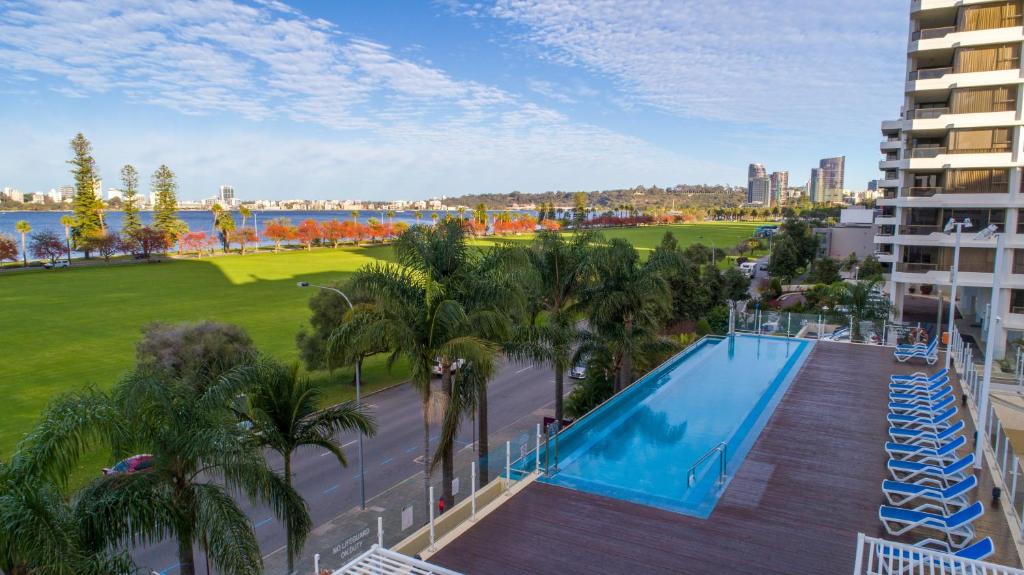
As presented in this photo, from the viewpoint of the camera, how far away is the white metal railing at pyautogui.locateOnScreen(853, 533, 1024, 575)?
7402 millimetres

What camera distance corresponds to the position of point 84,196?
8662 centimetres

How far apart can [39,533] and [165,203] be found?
105 metres

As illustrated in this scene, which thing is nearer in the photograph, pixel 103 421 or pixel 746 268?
pixel 103 421

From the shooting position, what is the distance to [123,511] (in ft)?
27.6

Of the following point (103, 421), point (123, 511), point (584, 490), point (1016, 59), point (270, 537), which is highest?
point (1016, 59)

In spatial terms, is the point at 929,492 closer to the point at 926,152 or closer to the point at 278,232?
the point at 926,152

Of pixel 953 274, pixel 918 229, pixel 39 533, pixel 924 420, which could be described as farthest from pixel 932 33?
pixel 39 533

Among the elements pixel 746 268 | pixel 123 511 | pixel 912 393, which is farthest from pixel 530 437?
pixel 746 268

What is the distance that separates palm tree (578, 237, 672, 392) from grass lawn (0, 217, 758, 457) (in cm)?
1368

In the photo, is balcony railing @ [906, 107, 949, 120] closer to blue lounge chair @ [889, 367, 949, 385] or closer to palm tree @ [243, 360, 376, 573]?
blue lounge chair @ [889, 367, 949, 385]

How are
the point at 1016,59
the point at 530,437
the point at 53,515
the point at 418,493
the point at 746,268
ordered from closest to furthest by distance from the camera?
the point at 53,515 → the point at 530,437 → the point at 418,493 → the point at 1016,59 → the point at 746,268

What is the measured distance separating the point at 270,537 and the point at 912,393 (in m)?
17.4

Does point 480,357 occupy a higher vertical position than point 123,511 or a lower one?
higher

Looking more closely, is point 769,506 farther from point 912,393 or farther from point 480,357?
point 912,393
